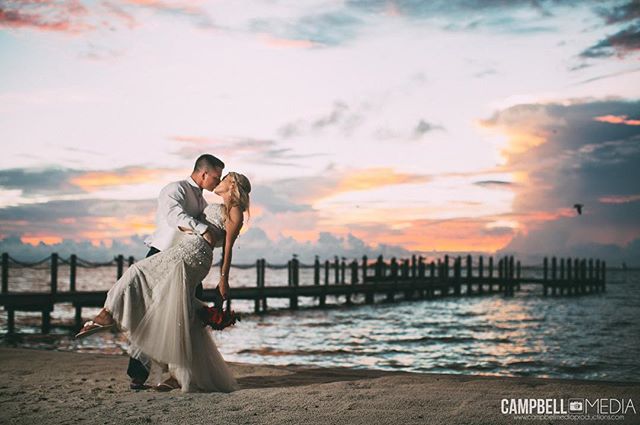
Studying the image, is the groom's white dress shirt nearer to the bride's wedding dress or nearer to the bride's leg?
the bride's wedding dress

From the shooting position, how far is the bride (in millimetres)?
5660

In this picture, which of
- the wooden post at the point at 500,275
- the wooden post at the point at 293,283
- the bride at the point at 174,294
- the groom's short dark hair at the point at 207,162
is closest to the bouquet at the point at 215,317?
the bride at the point at 174,294

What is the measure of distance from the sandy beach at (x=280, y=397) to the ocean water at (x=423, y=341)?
6146 mm

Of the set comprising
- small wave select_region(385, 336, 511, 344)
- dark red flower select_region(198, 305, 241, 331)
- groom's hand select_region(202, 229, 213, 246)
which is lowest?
small wave select_region(385, 336, 511, 344)

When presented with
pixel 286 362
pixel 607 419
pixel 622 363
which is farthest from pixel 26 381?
pixel 622 363

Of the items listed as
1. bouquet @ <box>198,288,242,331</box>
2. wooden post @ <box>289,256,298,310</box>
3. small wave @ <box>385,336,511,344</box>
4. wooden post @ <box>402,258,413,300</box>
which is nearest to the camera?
bouquet @ <box>198,288,242,331</box>

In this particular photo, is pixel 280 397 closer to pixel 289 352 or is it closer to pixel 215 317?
pixel 215 317

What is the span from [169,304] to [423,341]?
1360cm

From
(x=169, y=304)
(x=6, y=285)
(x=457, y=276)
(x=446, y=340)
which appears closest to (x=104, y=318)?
(x=169, y=304)

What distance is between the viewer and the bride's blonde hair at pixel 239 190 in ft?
18.6

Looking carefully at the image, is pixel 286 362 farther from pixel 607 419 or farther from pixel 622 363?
pixel 607 419

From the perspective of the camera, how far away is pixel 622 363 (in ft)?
50.7

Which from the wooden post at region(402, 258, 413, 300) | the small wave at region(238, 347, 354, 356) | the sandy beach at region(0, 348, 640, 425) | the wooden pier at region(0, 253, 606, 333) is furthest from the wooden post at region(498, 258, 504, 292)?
the sandy beach at region(0, 348, 640, 425)

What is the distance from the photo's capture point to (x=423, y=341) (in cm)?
1838
